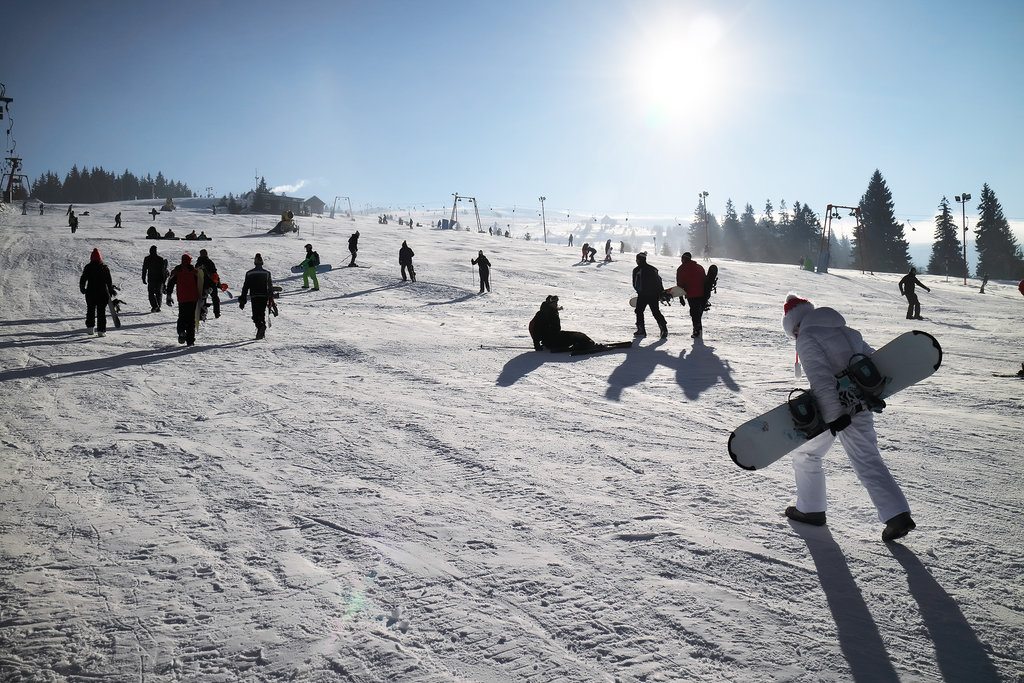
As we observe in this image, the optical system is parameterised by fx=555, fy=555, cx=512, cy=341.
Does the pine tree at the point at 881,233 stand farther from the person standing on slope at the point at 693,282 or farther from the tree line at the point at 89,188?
the tree line at the point at 89,188

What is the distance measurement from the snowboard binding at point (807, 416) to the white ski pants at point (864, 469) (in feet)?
0.53

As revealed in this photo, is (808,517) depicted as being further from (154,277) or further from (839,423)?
(154,277)

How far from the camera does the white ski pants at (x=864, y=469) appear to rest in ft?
→ 11.9

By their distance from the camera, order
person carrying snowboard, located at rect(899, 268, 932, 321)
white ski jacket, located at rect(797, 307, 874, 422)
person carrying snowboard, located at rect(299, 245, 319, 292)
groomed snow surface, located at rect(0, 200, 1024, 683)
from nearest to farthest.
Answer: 1. groomed snow surface, located at rect(0, 200, 1024, 683)
2. white ski jacket, located at rect(797, 307, 874, 422)
3. person carrying snowboard, located at rect(899, 268, 932, 321)
4. person carrying snowboard, located at rect(299, 245, 319, 292)

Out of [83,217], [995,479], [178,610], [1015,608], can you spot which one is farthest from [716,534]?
[83,217]

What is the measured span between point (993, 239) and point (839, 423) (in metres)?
97.2

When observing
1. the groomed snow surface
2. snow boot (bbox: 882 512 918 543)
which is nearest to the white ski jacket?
snow boot (bbox: 882 512 918 543)

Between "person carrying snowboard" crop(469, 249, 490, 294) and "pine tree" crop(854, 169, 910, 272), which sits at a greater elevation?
"pine tree" crop(854, 169, 910, 272)

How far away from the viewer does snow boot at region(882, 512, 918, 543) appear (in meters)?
3.60

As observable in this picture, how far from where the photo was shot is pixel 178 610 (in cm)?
299

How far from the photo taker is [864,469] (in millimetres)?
3719

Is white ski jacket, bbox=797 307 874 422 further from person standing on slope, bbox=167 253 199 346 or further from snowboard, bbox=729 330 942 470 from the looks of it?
person standing on slope, bbox=167 253 199 346

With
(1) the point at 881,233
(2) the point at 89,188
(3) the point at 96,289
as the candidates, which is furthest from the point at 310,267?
(2) the point at 89,188

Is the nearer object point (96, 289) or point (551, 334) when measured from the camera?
point (96, 289)
